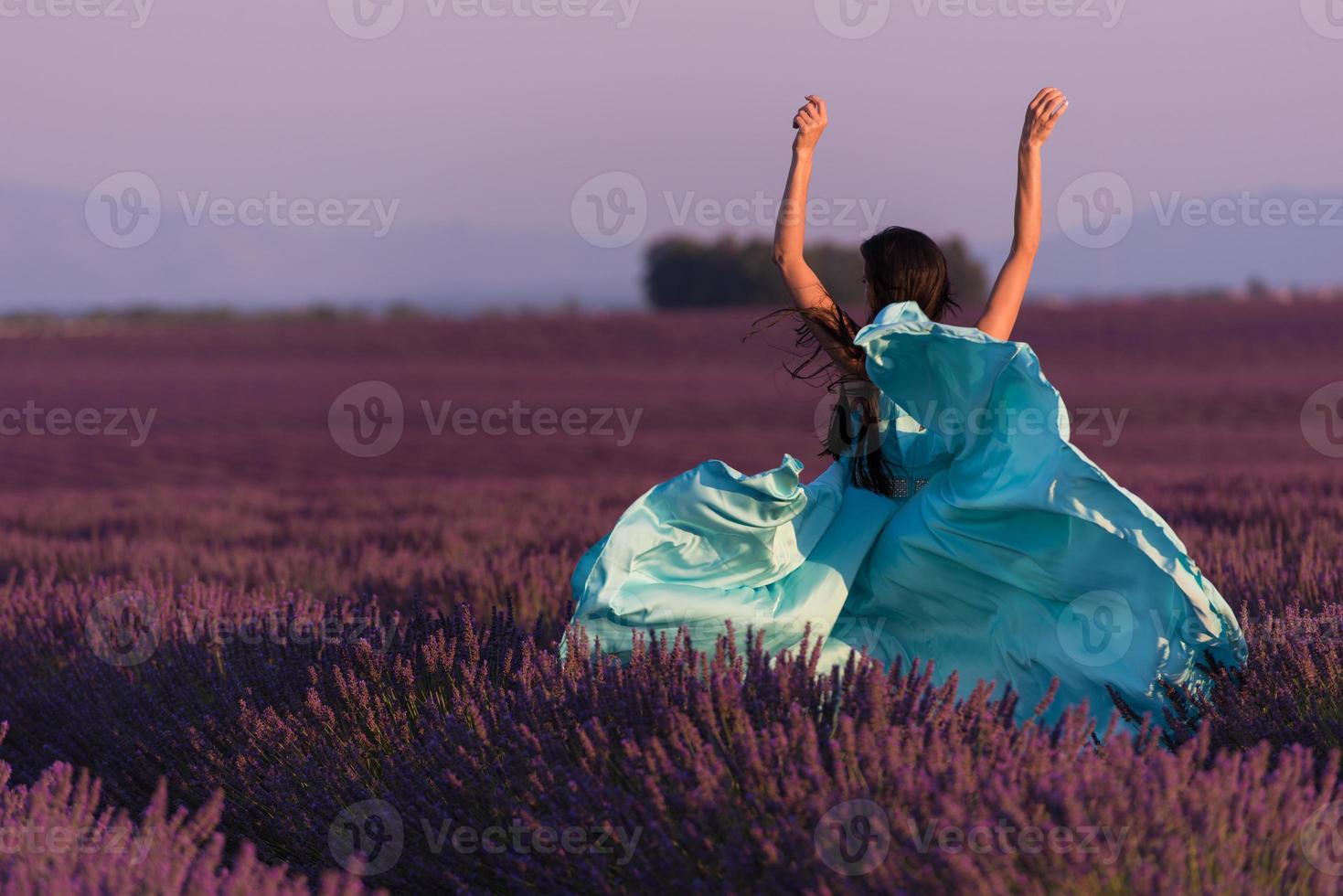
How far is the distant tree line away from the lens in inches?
1823

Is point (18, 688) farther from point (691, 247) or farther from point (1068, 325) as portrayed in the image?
point (691, 247)

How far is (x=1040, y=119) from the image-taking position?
3518mm

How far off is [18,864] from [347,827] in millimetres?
Result: 792

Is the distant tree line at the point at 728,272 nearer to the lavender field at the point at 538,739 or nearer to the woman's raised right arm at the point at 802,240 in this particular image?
the lavender field at the point at 538,739

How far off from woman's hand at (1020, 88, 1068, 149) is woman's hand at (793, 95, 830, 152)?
549 millimetres

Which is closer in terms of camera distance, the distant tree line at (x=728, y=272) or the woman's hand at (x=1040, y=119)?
the woman's hand at (x=1040, y=119)

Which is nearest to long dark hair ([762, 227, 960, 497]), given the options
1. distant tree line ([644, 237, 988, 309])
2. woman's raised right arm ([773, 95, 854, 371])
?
woman's raised right arm ([773, 95, 854, 371])

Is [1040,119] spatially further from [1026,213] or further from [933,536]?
[933,536]

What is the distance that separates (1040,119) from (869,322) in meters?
0.71

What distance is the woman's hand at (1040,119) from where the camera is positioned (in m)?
3.52

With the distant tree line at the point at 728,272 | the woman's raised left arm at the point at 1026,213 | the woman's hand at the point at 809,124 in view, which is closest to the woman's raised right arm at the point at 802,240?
the woman's hand at the point at 809,124

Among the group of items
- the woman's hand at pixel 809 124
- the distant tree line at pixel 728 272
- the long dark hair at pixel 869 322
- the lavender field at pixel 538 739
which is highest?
the distant tree line at pixel 728 272

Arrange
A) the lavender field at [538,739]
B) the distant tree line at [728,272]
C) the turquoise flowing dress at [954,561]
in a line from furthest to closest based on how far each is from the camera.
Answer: the distant tree line at [728,272], the turquoise flowing dress at [954,561], the lavender field at [538,739]

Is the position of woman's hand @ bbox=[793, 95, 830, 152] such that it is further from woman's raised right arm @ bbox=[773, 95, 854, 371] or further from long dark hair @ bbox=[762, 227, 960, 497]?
long dark hair @ bbox=[762, 227, 960, 497]
